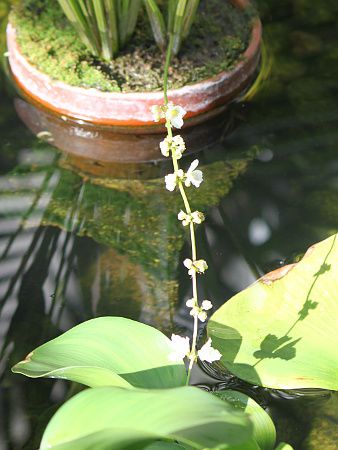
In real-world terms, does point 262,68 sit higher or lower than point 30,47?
lower

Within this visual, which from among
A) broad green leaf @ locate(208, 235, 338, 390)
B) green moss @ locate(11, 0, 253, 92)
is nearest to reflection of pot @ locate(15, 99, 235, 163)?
green moss @ locate(11, 0, 253, 92)

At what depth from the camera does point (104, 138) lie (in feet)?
6.72

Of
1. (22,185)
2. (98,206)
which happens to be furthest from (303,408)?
(22,185)

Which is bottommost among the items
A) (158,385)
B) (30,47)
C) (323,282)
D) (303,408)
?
(303,408)

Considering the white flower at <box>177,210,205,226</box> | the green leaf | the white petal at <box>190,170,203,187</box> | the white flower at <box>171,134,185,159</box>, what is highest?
the white flower at <box>171,134,185,159</box>

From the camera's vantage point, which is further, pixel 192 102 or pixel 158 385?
pixel 192 102

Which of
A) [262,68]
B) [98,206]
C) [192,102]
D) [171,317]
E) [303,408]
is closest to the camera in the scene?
[303,408]

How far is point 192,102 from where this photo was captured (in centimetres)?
203

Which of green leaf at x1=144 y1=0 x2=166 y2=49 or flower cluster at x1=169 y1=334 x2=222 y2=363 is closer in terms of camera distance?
flower cluster at x1=169 y1=334 x2=222 y2=363

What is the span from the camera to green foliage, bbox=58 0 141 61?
6.38ft

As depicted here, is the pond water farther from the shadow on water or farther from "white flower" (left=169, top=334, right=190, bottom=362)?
"white flower" (left=169, top=334, right=190, bottom=362)

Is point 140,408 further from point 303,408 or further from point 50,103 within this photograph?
point 50,103

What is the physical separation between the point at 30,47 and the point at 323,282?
1.17 metres

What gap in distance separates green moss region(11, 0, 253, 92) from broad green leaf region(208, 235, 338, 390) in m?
0.75
